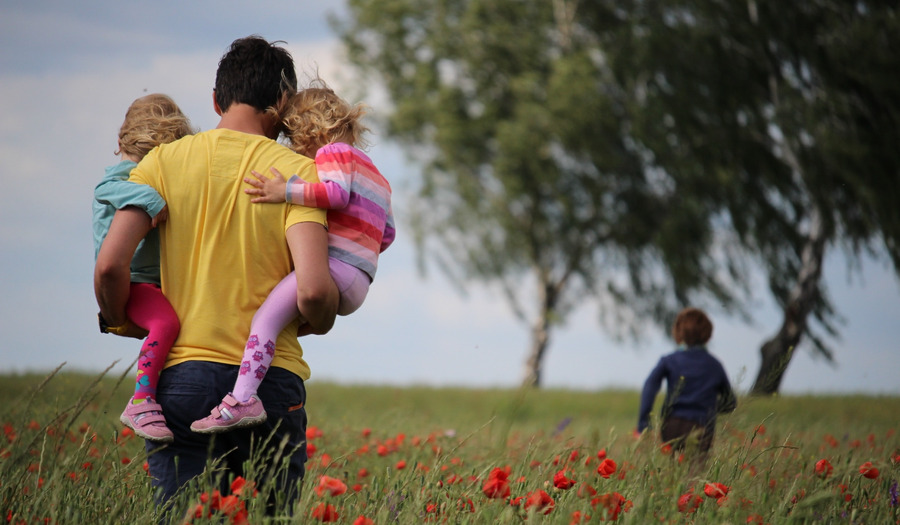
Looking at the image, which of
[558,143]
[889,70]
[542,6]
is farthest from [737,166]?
[542,6]

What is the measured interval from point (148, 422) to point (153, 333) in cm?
27

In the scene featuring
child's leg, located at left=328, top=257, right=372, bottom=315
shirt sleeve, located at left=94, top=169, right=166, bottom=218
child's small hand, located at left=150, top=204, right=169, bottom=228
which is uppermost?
shirt sleeve, located at left=94, top=169, right=166, bottom=218

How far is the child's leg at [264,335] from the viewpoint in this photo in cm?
235

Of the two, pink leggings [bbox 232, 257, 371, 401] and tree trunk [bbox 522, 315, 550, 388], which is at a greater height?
tree trunk [bbox 522, 315, 550, 388]

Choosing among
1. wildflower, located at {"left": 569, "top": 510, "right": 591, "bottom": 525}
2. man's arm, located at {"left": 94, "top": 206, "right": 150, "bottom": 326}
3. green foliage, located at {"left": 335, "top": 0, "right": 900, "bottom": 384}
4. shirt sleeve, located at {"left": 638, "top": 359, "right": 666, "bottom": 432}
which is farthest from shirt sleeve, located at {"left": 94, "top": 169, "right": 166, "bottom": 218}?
green foliage, located at {"left": 335, "top": 0, "right": 900, "bottom": 384}

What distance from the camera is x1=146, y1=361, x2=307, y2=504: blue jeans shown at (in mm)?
2395

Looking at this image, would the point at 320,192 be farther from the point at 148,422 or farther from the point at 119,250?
the point at 148,422

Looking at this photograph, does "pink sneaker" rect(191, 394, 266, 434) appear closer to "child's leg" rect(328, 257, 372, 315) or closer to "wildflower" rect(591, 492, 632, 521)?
"child's leg" rect(328, 257, 372, 315)

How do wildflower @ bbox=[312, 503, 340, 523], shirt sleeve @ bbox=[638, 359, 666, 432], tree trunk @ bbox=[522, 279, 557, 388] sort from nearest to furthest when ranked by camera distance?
wildflower @ bbox=[312, 503, 340, 523] < shirt sleeve @ bbox=[638, 359, 666, 432] < tree trunk @ bbox=[522, 279, 557, 388]

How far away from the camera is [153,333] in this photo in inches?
93.7

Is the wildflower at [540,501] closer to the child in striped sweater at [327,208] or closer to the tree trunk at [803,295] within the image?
the child in striped sweater at [327,208]

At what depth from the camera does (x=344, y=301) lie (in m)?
2.57

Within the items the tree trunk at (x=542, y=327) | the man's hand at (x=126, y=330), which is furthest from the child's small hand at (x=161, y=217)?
the tree trunk at (x=542, y=327)

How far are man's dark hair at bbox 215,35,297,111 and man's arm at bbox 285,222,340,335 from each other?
486 mm
